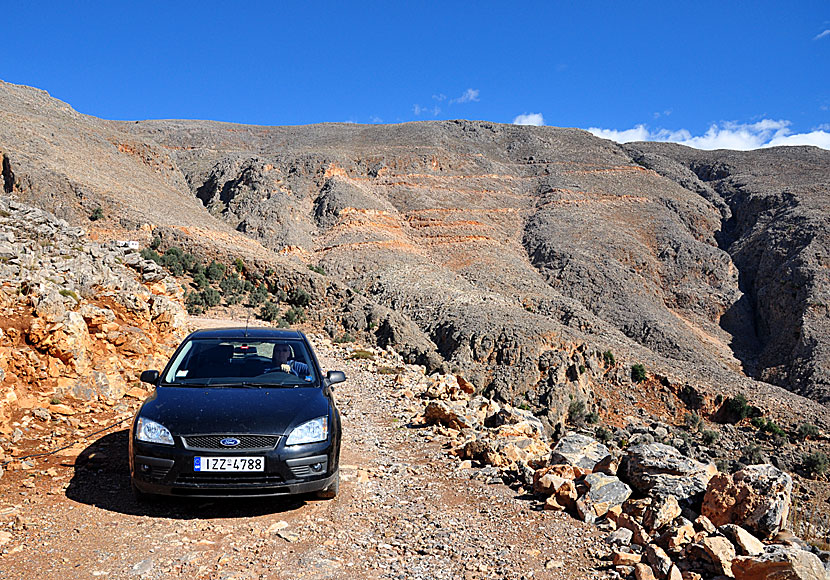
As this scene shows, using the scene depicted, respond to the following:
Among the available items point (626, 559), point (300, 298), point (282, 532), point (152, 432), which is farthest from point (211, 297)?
point (626, 559)

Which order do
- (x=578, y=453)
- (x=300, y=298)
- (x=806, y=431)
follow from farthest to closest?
(x=300, y=298) < (x=806, y=431) < (x=578, y=453)

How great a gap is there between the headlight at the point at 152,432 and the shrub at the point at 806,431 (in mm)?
28741

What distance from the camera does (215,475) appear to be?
15.3ft

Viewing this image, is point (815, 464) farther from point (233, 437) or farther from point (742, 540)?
point (233, 437)

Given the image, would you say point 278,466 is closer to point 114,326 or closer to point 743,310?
point 114,326

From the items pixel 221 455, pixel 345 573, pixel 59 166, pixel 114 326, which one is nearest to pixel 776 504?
pixel 345 573

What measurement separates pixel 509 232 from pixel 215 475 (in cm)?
5007

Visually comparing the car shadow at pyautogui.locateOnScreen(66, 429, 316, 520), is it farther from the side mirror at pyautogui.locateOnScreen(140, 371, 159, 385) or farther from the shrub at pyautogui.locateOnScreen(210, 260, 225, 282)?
the shrub at pyautogui.locateOnScreen(210, 260, 225, 282)

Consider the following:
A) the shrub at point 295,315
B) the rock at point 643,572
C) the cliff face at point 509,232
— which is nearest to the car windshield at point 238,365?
the rock at point 643,572

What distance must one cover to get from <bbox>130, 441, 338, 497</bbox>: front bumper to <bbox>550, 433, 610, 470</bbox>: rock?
3.27 metres

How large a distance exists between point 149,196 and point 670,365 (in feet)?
110

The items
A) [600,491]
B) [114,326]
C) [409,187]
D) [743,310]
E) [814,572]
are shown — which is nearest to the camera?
[814,572]

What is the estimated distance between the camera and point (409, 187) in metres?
57.7

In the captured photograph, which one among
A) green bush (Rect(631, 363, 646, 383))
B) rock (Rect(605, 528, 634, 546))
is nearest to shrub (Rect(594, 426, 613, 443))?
green bush (Rect(631, 363, 646, 383))
